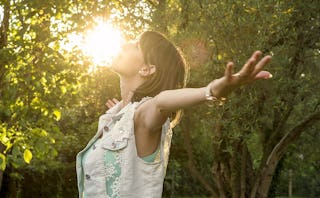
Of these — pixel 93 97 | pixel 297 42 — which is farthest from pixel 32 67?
pixel 93 97

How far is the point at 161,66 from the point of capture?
3484 mm

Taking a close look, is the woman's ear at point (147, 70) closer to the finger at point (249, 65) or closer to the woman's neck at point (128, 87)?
the woman's neck at point (128, 87)

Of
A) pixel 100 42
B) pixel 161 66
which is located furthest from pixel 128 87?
pixel 100 42

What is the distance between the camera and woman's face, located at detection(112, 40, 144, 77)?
3537 millimetres

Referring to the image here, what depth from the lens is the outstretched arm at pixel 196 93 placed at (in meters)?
2.42

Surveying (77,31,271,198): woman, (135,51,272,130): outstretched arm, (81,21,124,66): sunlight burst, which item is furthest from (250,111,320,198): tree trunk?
(135,51,272,130): outstretched arm

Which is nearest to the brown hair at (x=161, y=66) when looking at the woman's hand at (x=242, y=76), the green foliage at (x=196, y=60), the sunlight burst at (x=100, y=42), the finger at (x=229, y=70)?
the woman's hand at (x=242, y=76)

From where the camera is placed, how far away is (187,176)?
3397 cm

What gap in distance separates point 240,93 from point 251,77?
331 inches

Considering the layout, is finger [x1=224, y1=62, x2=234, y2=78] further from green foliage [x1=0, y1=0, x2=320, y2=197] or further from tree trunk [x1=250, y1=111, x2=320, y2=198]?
tree trunk [x1=250, y1=111, x2=320, y2=198]

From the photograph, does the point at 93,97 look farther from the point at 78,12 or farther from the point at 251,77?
the point at 251,77

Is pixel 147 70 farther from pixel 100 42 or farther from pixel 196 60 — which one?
pixel 100 42

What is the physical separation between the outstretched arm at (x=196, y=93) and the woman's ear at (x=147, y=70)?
13.0 inches

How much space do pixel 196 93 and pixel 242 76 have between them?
338 mm
